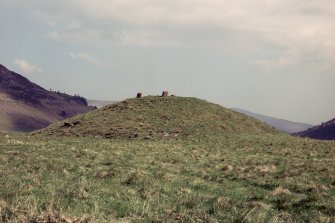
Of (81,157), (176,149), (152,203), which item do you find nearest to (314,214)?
(152,203)

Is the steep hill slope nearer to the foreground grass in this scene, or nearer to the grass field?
the grass field

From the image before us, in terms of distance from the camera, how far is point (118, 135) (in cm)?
4941

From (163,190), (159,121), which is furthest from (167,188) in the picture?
(159,121)

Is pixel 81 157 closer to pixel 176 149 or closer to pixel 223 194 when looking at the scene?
pixel 176 149

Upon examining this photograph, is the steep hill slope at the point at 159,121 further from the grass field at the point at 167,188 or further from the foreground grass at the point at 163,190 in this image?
the foreground grass at the point at 163,190

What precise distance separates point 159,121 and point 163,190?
40660 millimetres

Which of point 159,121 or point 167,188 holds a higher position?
point 159,121

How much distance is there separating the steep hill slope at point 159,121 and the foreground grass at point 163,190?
2332 cm

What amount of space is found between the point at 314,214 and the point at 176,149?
75.5 feet

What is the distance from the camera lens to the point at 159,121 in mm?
56844

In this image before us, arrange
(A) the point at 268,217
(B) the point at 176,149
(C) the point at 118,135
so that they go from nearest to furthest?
(A) the point at 268,217 → (B) the point at 176,149 → (C) the point at 118,135

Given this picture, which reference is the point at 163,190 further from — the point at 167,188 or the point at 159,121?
the point at 159,121

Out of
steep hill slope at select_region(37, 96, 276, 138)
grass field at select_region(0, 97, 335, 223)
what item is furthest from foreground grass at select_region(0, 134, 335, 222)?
steep hill slope at select_region(37, 96, 276, 138)

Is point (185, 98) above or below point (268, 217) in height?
above
